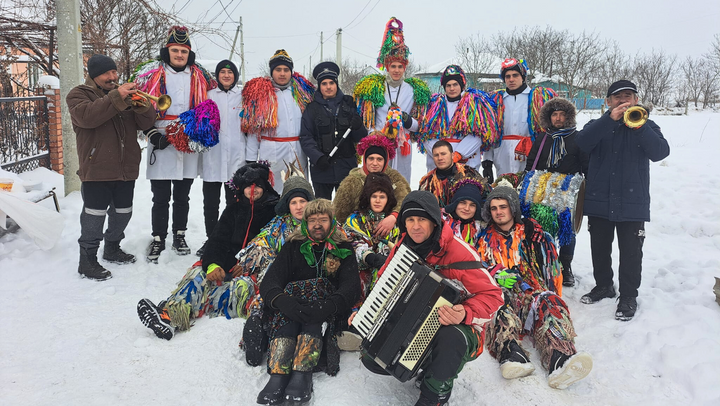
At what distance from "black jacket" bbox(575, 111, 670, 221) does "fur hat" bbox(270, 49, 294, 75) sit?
9.51ft

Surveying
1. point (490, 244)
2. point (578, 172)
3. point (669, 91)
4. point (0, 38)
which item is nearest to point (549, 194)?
point (578, 172)

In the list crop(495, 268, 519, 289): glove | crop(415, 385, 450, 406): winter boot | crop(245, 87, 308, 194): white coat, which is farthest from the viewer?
crop(245, 87, 308, 194): white coat

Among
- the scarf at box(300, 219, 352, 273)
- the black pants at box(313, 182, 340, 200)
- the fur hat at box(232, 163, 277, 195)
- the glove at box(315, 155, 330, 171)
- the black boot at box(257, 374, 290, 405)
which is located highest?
the glove at box(315, 155, 330, 171)

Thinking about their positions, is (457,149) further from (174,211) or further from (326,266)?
(174,211)

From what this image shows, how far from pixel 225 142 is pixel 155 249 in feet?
4.31

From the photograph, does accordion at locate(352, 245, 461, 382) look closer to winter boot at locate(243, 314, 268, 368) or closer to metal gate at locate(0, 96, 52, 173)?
winter boot at locate(243, 314, 268, 368)

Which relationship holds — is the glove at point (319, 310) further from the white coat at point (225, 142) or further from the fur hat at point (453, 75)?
the fur hat at point (453, 75)

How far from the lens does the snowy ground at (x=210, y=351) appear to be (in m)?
2.62

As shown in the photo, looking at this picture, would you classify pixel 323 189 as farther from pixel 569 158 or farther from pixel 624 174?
pixel 624 174

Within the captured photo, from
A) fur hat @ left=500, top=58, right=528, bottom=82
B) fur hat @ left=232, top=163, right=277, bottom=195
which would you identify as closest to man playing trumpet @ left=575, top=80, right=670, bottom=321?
fur hat @ left=500, top=58, right=528, bottom=82

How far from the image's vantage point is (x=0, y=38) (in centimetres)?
941

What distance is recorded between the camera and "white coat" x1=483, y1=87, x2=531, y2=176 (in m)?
4.68

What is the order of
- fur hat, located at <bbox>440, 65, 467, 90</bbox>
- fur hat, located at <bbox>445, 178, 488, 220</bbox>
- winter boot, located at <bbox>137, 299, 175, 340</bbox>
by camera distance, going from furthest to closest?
fur hat, located at <bbox>440, 65, 467, 90</bbox> < fur hat, located at <bbox>445, 178, 488, 220</bbox> < winter boot, located at <bbox>137, 299, 175, 340</bbox>

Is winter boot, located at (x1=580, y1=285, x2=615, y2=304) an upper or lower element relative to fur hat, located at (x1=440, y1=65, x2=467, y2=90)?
lower
